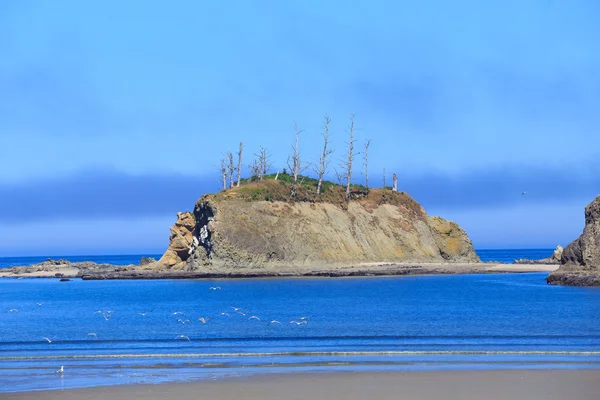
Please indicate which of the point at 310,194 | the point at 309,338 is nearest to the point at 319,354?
the point at 309,338

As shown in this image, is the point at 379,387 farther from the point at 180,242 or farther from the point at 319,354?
the point at 180,242

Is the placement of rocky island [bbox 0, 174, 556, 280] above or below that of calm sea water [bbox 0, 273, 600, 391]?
above

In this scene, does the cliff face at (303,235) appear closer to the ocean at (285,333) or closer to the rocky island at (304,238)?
the rocky island at (304,238)

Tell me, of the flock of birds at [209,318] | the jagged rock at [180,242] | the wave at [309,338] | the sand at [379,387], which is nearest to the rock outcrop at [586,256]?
the flock of birds at [209,318]

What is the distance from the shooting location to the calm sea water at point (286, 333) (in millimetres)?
23797

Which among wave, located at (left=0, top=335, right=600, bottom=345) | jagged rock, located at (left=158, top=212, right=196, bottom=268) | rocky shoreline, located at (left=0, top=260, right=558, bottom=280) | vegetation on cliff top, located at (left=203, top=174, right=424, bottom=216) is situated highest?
vegetation on cliff top, located at (left=203, top=174, right=424, bottom=216)

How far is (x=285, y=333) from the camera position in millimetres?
32219

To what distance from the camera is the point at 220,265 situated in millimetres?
78562

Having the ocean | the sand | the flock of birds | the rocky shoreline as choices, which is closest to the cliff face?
the rocky shoreline

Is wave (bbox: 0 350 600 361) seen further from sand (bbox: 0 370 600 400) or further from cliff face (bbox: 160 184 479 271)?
cliff face (bbox: 160 184 479 271)

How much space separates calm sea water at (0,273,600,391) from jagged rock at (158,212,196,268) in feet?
84.2

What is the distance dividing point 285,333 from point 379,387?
12627 mm

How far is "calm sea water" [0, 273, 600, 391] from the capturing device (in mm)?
23797

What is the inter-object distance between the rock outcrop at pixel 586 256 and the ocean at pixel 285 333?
214 centimetres
